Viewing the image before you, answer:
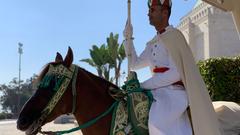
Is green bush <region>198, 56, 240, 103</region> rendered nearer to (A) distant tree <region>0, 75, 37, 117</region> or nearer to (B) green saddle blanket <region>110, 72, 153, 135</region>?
(B) green saddle blanket <region>110, 72, 153, 135</region>

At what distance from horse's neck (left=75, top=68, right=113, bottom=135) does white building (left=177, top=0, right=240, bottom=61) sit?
39.5 m

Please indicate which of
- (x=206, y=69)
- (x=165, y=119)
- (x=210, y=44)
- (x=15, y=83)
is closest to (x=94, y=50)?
(x=210, y=44)

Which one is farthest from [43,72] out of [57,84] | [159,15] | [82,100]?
[159,15]

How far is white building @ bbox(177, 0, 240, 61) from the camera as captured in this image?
43.7 metres

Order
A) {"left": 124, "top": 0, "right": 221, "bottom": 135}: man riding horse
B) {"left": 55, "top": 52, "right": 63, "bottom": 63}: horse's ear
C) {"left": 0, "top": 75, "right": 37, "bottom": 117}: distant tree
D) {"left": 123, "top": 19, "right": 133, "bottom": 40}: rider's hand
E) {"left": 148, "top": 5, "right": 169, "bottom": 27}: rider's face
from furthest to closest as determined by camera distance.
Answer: {"left": 0, "top": 75, "right": 37, "bottom": 117}: distant tree
{"left": 123, "top": 19, "right": 133, "bottom": 40}: rider's hand
{"left": 148, "top": 5, "right": 169, "bottom": 27}: rider's face
{"left": 55, "top": 52, "right": 63, "bottom": 63}: horse's ear
{"left": 124, "top": 0, "right": 221, "bottom": 135}: man riding horse

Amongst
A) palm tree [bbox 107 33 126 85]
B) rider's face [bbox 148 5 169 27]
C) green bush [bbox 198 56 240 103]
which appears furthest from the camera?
palm tree [bbox 107 33 126 85]

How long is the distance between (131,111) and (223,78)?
746cm

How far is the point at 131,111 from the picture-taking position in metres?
3.45

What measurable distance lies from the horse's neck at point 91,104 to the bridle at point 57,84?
77mm

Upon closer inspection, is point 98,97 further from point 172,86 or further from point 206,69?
point 206,69

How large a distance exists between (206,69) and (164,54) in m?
7.45

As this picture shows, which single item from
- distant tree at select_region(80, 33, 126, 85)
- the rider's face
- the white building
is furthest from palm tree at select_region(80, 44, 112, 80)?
the rider's face

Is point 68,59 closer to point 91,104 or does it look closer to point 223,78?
point 91,104

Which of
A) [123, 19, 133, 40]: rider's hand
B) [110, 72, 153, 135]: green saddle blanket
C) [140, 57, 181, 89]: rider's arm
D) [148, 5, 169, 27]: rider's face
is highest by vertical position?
[148, 5, 169, 27]: rider's face
